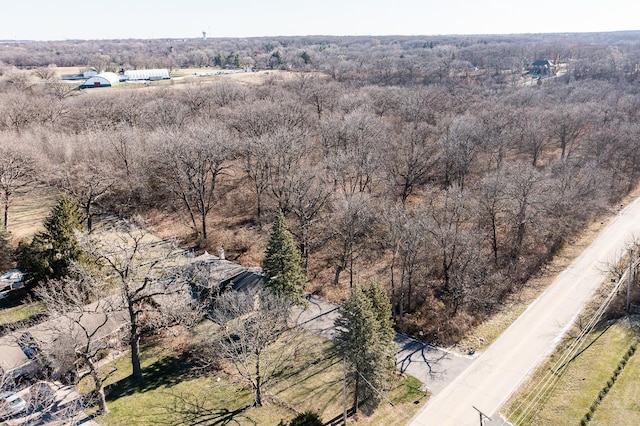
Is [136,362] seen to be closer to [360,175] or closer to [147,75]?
[360,175]

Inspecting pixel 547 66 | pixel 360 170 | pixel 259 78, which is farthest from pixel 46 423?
pixel 547 66

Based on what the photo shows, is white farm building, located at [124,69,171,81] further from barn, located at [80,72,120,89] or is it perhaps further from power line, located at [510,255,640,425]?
power line, located at [510,255,640,425]

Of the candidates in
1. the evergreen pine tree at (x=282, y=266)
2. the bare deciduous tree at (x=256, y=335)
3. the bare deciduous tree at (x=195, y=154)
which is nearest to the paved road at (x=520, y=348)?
the bare deciduous tree at (x=256, y=335)

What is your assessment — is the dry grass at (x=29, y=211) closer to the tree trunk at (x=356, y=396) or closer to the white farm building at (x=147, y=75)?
the tree trunk at (x=356, y=396)

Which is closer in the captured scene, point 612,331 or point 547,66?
point 612,331

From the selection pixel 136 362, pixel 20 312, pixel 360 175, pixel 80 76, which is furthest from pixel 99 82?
pixel 136 362

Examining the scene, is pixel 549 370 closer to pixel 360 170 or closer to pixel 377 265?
pixel 377 265
